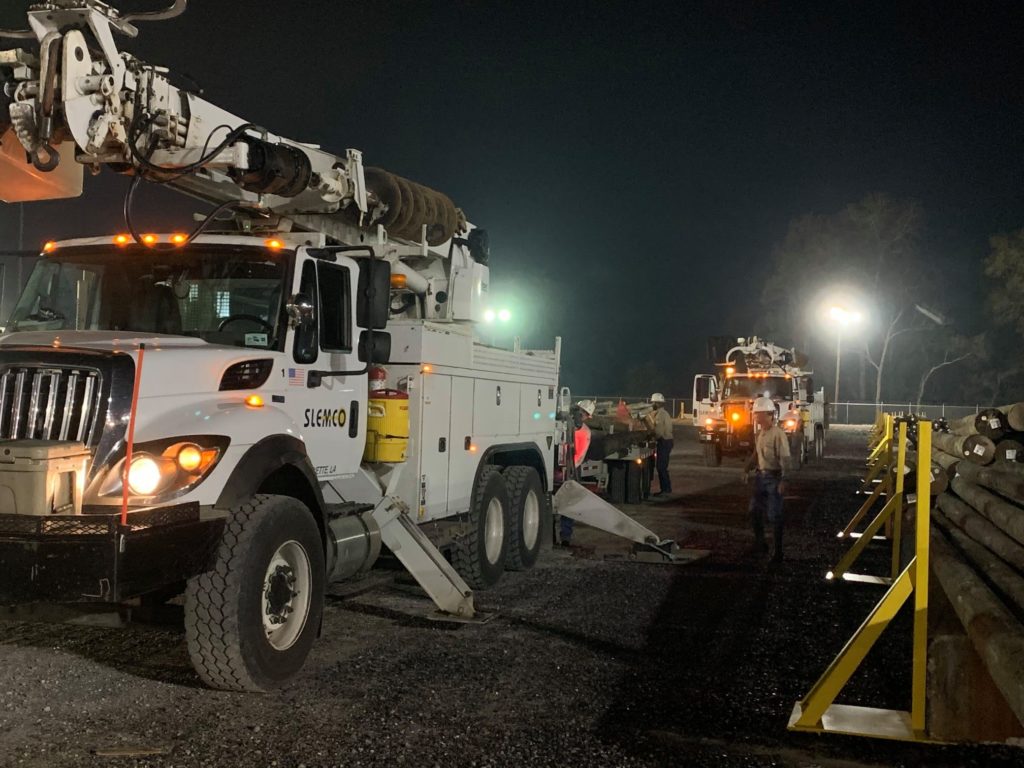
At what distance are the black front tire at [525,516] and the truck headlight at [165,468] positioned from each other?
5025mm

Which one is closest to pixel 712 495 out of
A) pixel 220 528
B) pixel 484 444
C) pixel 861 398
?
pixel 484 444

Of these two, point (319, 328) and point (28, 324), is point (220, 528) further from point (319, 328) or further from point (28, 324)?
point (28, 324)

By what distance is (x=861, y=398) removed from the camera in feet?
213

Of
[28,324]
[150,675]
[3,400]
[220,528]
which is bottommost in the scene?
[150,675]

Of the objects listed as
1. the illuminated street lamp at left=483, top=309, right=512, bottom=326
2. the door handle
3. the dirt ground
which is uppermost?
the illuminated street lamp at left=483, top=309, right=512, bottom=326

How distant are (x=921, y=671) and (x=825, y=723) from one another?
59 centimetres

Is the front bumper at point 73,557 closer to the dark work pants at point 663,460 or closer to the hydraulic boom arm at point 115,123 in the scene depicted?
the hydraulic boom arm at point 115,123

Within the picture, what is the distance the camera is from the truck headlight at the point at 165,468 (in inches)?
213

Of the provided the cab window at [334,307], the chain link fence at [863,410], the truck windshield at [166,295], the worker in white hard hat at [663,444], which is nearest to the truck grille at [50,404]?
the truck windshield at [166,295]

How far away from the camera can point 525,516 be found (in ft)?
35.2

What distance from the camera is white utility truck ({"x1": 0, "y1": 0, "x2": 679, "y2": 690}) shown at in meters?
5.36

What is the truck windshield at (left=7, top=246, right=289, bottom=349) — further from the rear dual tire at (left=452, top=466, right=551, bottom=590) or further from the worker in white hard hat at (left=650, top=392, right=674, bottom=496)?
the worker in white hard hat at (left=650, top=392, right=674, bottom=496)

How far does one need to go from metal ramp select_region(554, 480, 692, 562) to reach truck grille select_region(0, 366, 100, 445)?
6.92 metres

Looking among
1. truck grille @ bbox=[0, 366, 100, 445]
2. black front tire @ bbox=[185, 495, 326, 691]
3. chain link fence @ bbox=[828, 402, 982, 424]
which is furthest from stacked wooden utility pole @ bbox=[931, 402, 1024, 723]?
chain link fence @ bbox=[828, 402, 982, 424]
